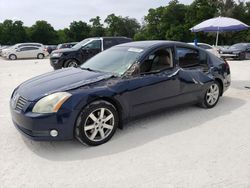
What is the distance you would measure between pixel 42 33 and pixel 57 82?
220 feet

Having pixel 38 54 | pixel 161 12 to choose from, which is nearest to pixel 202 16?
pixel 161 12

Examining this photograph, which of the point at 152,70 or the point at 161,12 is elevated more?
the point at 161,12

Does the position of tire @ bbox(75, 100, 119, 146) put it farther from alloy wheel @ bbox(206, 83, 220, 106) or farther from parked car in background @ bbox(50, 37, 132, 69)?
parked car in background @ bbox(50, 37, 132, 69)

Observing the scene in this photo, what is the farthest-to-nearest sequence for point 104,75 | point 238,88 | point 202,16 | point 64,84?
point 202,16, point 238,88, point 104,75, point 64,84

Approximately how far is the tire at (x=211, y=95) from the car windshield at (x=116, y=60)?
1.82 metres

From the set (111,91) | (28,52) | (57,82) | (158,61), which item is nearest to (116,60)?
(158,61)

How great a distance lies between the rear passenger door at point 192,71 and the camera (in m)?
4.52

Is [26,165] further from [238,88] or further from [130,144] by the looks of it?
[238,88]

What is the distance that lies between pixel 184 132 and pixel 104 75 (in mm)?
1529

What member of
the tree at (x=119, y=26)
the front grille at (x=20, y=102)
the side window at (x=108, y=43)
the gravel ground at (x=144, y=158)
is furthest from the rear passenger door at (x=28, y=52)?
the tree at (x=119, y=26)

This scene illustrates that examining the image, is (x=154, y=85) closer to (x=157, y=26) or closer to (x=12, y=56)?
(x=12, y=56)

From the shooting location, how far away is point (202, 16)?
141ft

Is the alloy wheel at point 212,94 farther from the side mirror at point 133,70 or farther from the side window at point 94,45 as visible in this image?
the side window at point 94,45

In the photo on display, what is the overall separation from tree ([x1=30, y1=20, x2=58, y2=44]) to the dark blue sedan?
65.9 metres
